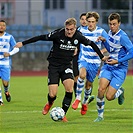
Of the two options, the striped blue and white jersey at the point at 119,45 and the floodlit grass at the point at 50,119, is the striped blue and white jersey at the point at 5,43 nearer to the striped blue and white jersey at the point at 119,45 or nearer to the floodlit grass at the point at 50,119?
the floodlit grass at the point at 50,119

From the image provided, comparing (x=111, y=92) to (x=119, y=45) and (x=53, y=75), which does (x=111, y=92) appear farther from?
(x=53, y=75)

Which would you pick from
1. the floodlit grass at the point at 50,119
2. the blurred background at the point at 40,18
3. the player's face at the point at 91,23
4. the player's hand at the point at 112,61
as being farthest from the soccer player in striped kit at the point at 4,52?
the blurred background at the point at 40,18

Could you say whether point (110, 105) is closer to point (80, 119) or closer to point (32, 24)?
point (80, 119)

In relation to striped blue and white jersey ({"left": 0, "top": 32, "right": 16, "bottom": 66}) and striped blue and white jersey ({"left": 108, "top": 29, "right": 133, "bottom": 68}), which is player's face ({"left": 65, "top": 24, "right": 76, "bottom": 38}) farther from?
striped blue and white jersey ({"left": 0, "top": 32, "right": 16, "bottom": 66})

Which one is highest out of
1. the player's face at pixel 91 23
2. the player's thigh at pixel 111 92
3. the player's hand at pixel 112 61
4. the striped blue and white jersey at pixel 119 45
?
the player's face at pixel 91 23

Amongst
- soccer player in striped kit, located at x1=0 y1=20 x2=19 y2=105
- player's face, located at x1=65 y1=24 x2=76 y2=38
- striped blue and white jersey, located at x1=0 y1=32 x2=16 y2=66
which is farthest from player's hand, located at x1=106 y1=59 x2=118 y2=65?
striped blue and white jersey, located at x1=0 y1=32 x2=16 y2=66

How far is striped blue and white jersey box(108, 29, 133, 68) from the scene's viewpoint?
1266 cm

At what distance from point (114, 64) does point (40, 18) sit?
24.4 m

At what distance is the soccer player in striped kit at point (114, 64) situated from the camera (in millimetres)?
12578

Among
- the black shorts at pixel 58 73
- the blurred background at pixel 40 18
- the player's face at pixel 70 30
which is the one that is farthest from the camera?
the blurred background at pixel 40 18

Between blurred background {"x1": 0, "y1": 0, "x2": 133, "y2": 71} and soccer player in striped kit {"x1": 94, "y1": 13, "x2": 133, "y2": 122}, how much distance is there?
2124 cm

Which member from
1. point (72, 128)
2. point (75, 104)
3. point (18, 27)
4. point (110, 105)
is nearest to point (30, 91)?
point (110, 105)

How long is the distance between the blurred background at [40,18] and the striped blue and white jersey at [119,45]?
21.2m

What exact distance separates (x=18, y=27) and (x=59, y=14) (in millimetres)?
6478
